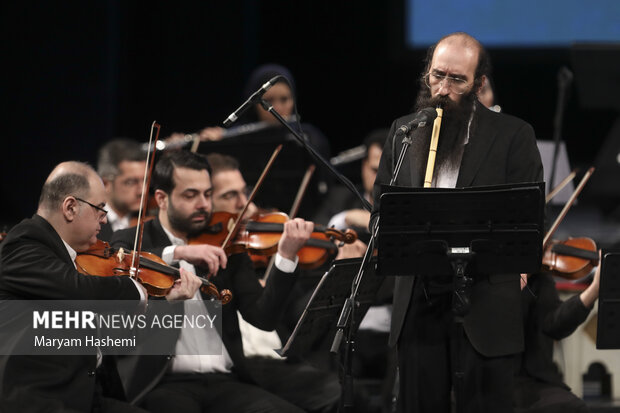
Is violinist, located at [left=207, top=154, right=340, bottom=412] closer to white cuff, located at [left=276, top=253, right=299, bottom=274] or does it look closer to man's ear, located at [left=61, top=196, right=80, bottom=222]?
white cuff, located at [left=276, top=253, right=299, bottom=274]

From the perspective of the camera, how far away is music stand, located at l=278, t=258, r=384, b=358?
2990 mm

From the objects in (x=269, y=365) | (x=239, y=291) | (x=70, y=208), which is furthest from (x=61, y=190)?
(x=269, y=365)

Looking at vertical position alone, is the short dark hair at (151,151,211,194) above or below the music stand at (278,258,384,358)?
above

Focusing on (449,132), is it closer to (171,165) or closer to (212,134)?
(171,165)

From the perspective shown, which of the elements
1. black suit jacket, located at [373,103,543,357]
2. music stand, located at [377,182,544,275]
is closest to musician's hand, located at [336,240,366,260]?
black suit jacket, located at [373,103,543,357]

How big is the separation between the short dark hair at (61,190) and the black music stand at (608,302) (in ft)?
5.92

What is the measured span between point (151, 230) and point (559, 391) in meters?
1.80

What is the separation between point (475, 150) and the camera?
2.73m

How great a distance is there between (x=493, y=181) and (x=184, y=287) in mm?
1131

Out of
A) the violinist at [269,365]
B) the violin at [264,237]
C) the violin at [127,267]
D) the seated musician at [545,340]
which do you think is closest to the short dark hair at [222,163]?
the violinist at [269,365]

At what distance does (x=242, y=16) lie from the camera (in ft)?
21.8

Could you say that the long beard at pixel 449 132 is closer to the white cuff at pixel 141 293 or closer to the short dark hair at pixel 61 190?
the white cuff at pixel 141 293

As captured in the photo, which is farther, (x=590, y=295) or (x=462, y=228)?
(x=590, y=295)

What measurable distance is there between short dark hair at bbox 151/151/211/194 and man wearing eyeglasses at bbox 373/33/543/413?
3.82 feet
